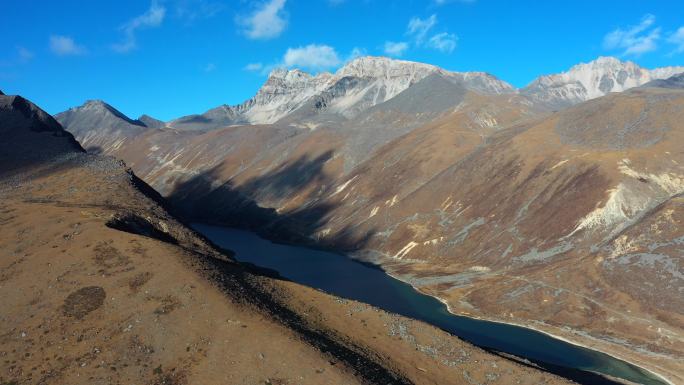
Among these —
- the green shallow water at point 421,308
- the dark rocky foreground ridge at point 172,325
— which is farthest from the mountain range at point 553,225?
the dark rocky foreground ridge at point 172,325

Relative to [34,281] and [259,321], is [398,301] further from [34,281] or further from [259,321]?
[34,281]

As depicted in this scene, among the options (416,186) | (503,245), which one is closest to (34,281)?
(503,245)

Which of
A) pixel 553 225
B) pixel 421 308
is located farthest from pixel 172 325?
pixel 553 225

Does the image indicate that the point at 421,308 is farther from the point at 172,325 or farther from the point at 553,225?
the point at 172,325

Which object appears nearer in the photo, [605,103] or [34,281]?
[34,281]

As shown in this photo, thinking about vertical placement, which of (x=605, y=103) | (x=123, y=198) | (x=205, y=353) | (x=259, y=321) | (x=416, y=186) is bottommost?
(x=205, y=353)

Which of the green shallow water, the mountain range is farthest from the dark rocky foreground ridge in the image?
the mountain range
